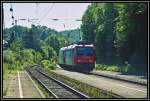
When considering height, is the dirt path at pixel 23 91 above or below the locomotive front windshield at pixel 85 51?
below

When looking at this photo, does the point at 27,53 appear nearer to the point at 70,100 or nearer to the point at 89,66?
the point at 89,66

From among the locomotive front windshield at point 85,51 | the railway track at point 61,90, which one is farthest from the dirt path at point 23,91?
the locomotive front windshield at point 85,51

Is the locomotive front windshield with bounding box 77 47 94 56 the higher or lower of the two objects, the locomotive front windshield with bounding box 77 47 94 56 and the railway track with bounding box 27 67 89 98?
the higher

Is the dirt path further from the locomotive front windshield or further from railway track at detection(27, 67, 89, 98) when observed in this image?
the locomotive front windshield

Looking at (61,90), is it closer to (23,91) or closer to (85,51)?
(23,91)

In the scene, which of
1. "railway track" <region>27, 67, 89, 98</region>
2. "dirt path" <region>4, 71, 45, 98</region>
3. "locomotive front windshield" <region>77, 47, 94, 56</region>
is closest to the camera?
"railway track" <region>27, 67, 89, 98</region>

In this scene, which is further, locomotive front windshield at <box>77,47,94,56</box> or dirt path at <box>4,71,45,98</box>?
locomotive front windshield at <box>77,47,94,56</box>

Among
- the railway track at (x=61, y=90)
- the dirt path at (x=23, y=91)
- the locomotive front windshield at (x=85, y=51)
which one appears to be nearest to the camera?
the railway track at (x=61, y=90)

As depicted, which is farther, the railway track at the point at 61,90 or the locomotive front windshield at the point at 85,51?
the locomotive front windshield at the point at 85,51

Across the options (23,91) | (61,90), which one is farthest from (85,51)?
(23,91)

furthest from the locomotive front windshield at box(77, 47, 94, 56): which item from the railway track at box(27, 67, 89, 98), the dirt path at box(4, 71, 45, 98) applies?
the dirt path at box(4, 71, 45, 98)

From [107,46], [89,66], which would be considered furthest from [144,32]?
[107,46]

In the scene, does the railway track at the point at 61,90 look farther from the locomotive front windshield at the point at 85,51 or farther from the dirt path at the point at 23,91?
the locomotive front windshield at the point at 85,51

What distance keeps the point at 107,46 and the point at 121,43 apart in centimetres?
1984
